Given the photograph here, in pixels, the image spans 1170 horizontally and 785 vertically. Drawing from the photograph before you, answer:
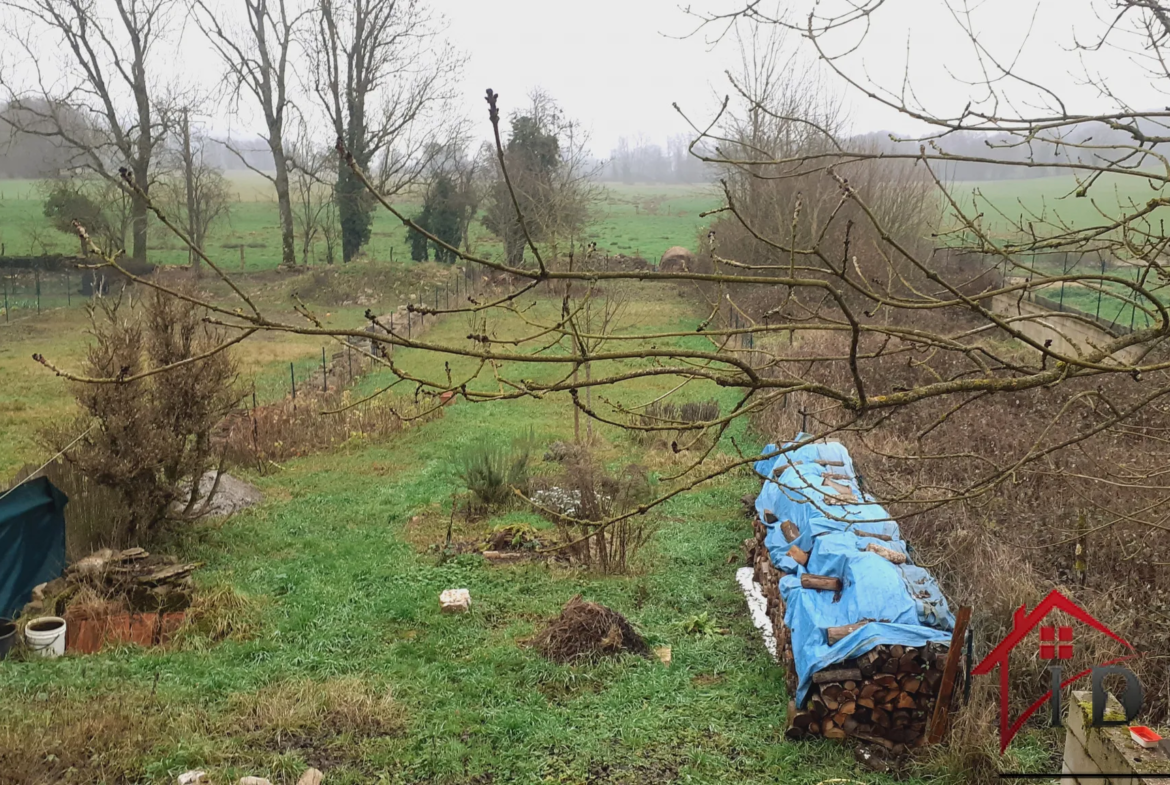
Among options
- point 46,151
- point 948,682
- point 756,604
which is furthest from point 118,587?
point 46,151

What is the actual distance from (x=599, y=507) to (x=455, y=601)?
82.8 inches

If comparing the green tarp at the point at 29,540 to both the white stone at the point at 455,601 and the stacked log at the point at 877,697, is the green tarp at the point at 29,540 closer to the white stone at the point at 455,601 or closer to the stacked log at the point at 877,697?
the white stone at the point at 455,601

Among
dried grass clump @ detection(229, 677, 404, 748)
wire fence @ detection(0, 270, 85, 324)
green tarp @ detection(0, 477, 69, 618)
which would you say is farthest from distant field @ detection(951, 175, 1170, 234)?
wire fence @ detection(0, 270, 85, 324)

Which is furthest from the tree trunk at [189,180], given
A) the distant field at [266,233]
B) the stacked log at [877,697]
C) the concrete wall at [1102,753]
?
the concrete wall at [1102,753]

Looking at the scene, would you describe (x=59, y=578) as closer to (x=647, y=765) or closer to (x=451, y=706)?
(x=451, y=706)

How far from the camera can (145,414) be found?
7.97 m

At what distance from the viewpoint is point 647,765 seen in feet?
16.9

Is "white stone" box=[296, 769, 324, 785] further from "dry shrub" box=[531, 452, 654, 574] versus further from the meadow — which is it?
"dry shrub" box=[531, 452, 654, 574]

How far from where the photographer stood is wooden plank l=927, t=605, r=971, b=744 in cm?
496

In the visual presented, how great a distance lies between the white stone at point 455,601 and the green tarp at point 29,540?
333 cm

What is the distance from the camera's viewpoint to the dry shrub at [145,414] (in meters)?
7.78

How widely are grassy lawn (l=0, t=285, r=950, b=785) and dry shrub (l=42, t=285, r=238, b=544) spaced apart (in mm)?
712

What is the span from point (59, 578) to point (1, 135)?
62.5 metres

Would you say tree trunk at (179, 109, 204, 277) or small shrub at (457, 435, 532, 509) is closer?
small shrub at (457, 435, 532, 509)
